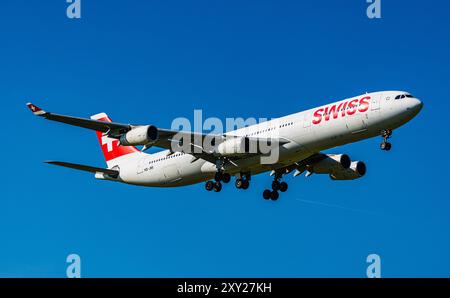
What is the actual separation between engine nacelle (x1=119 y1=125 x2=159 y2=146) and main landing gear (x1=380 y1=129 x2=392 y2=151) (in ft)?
50.1

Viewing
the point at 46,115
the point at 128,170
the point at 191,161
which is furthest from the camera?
the point at 128,170

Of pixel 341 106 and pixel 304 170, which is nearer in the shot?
pixel 341 106

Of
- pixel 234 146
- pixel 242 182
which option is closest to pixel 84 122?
pixel 234 146

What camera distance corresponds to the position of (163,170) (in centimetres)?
6781

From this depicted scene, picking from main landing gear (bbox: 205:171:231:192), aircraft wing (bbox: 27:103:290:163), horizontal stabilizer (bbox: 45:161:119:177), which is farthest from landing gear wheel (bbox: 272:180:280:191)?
horizontal stabilizer (bbox: 45:161:119:177)

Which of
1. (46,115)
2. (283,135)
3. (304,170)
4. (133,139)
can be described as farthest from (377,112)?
(46,115)

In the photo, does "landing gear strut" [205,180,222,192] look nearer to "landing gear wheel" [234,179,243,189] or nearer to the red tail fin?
"landing gear wheel" [234,179,243,189]

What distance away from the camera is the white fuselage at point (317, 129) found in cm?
5816

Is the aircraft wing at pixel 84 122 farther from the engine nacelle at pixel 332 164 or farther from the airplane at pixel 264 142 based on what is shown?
the engine nacelle at pixel 332 164

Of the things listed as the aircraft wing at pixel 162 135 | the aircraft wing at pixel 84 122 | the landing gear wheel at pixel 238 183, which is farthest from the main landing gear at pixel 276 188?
the aircraft wing at pixel 84 122

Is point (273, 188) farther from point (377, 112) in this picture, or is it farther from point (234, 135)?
point (377, 112)

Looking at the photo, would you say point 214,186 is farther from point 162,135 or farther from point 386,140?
point 386,140

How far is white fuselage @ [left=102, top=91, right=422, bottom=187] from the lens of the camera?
5816 centimetres

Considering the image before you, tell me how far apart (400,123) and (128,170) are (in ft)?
79.1
